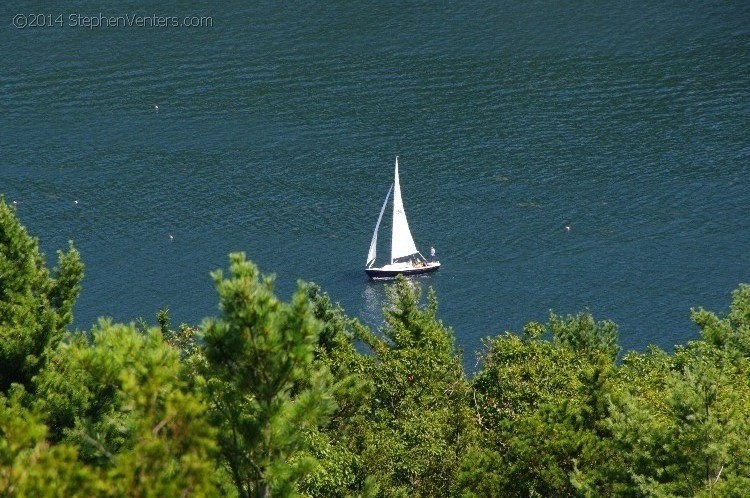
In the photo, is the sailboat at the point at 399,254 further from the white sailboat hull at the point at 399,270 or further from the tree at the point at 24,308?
the tree at the point at 24,308

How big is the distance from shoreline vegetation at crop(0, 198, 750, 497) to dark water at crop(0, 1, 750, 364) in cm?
4823

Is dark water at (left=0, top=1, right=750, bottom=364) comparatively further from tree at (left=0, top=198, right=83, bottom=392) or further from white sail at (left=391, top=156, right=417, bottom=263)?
tree at (left=0, top=198, right=83, bottom=392)

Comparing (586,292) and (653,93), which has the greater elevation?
(653,93)

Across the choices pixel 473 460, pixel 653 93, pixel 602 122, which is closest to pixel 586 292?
pixel 602 122

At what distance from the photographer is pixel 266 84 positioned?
567 ft

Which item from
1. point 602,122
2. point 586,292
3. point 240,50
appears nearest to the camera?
point 586,292

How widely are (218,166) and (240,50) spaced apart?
39.1 m

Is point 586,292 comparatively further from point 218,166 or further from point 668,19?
point 668,19

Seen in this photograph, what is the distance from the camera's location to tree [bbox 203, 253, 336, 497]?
86.3 feet

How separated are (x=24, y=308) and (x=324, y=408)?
19.5 metres

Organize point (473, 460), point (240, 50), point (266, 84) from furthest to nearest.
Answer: point (240, 50)
point (266, 84)
point (473, 460)

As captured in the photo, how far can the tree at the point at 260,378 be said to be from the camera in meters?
26.3

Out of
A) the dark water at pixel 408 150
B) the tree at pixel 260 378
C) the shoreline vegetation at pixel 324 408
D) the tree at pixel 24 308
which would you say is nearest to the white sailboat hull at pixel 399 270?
the dark water at pixel 408 150

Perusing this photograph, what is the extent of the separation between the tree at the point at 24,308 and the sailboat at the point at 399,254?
7881 cm
